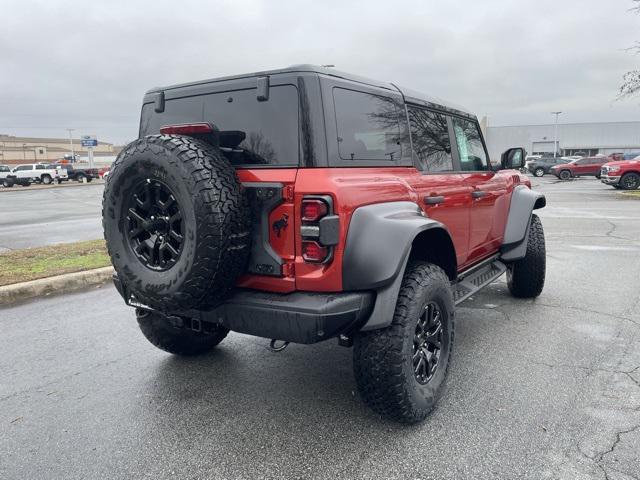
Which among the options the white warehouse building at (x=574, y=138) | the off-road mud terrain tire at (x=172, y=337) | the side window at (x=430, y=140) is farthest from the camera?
the white warehouse building at (x=574, y=138)

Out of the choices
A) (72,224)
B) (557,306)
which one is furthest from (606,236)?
(72,224)

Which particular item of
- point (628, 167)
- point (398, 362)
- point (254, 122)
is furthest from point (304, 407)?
point (628, 167)

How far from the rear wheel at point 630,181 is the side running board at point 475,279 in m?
18.9

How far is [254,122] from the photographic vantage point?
108 inches

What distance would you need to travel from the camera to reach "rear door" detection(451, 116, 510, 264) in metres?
4.02

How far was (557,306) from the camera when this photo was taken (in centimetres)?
497

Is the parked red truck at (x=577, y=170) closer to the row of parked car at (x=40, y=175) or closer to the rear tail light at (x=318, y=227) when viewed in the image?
the rear tail light at (x=318, y=227)

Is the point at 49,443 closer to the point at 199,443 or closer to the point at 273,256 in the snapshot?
the point at 199,443

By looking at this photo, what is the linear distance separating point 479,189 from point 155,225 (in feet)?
8.96

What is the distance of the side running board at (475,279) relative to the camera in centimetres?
375

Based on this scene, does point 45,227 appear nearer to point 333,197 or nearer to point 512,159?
point 512,159

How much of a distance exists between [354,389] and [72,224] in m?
11.2

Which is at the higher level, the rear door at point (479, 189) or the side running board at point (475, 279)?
the rear door at point (479, 189)

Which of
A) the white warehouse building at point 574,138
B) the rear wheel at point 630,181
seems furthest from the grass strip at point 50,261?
the white warehouse building at point 574,138
